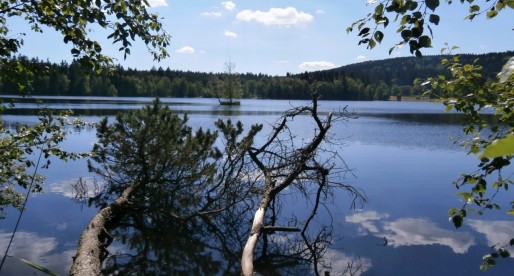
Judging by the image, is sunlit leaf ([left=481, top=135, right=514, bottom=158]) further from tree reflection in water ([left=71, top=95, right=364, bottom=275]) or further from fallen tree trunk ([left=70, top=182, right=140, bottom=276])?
tree reflection in water ([left=71, top=95, right=364, bottom=275])

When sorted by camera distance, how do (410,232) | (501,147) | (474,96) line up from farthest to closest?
(410,232)
(474,96)
(501,147)

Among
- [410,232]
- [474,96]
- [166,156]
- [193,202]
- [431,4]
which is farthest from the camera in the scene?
[193,202]

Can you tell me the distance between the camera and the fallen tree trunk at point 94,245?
17.2 ft


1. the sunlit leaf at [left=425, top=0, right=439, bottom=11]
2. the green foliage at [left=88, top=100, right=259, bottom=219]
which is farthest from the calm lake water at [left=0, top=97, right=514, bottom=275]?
the sunlit leaf at [left=425, top=0, right=439, bottom=11]

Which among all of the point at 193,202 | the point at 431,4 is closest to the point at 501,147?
the point at 431,4

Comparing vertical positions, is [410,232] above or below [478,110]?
below

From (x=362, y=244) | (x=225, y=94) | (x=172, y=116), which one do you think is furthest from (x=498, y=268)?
(x=225, y=94)

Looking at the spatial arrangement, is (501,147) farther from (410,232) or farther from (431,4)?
(410,232)

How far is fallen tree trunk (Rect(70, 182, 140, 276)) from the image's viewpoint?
5246 mm

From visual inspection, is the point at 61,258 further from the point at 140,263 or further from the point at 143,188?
the point at 143,188

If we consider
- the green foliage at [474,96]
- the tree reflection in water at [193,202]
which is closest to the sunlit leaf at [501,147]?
the green foliage at [474,96]

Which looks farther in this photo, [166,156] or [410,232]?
[166,156]

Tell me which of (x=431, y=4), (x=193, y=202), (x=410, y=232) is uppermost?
(x=431, y=4)

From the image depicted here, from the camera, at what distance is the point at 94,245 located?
20.0 feet
